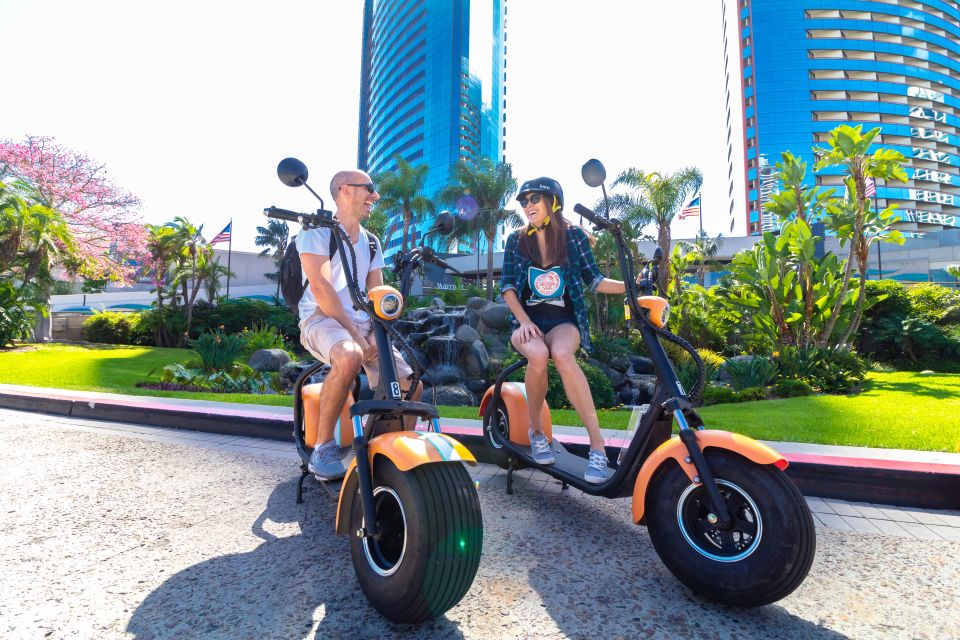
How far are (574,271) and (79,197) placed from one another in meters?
32.7

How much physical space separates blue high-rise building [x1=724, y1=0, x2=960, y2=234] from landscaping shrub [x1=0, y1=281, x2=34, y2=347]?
79.5m

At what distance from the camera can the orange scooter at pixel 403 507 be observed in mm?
1566

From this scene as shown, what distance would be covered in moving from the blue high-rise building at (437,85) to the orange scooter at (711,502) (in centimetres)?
6970

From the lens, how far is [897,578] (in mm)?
1998

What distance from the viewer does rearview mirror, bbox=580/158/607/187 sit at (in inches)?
97.8

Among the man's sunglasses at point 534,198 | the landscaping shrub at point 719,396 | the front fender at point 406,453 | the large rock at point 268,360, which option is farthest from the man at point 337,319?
the large rock at point 268,360

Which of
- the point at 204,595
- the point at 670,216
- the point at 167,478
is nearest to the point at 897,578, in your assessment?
the point at 204,595

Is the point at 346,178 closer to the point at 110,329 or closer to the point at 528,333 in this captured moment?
the point at 528,333

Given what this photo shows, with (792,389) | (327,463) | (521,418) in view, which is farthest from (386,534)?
(792,389)

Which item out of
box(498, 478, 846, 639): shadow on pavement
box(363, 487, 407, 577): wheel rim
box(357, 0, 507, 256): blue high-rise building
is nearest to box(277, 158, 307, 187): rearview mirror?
box(363, 487, 407, 577): wheel rim

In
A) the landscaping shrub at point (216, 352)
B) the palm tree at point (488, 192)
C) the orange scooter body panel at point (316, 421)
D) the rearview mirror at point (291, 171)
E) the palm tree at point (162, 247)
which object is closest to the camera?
the rearview mirror at point (291, 171)

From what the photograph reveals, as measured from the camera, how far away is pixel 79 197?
25.9 m

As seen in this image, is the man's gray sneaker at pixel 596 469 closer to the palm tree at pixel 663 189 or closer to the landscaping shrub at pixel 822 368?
the landscaping shrub at pixel 822 368

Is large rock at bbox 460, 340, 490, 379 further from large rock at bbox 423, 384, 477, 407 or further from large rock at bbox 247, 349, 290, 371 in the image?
large rock at bbox 247, 349, 290, 371
